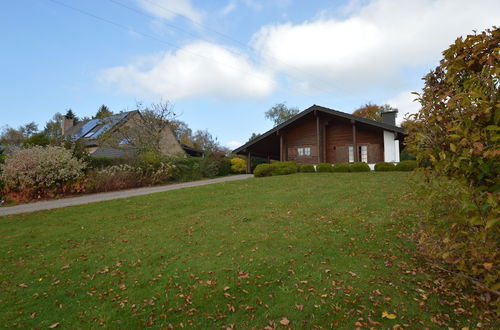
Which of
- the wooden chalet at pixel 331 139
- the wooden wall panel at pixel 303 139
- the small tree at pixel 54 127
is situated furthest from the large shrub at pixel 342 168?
the small tree at pixel 54 127

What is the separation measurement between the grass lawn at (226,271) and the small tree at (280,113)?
54245 millimetres

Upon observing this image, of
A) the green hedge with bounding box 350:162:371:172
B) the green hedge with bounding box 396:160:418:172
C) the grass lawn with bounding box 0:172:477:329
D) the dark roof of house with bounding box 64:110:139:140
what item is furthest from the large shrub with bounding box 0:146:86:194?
the green hedge with bounding box 396:160:418:172

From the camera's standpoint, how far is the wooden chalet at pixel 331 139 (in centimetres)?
2078

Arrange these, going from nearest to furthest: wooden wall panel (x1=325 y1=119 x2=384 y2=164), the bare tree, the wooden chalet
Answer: the wooden chalet, wooden wall panel (x1=325 y1=119 x2=384 y2=164), the bare tree

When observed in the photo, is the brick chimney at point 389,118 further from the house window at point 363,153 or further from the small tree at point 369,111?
the small tree at point 369,111

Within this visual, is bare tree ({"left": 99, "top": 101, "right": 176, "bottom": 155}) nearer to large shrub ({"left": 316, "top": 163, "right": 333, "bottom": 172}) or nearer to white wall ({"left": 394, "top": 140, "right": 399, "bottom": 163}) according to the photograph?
large shrub ({"left": 316, "top": 163, "right": 333, "bottom": 172})

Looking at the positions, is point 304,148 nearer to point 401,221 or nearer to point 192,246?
point 401,221

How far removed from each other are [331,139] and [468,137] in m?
21.6

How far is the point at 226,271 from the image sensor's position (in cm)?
459

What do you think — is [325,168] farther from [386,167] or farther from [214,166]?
[214,166]

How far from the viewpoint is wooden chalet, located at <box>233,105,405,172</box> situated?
2078 cm

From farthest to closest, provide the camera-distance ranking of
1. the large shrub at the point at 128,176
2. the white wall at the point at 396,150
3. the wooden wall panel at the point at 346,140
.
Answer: the wooden wall panel at the point at 346,140, the white wall at the point at 396,150, the large shrub at the point at 128,176

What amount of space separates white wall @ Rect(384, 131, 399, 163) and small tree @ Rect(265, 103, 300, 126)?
41359 mm

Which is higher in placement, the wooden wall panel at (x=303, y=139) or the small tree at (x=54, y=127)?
the small tree at (x=54, y=127)
